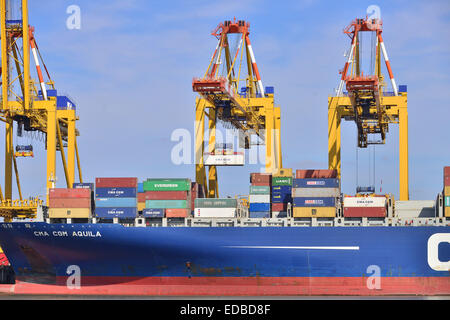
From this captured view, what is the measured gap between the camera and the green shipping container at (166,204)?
153 feet

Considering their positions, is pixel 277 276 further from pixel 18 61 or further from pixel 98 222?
pixel 18 61

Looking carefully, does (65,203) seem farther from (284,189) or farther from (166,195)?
(284,189)

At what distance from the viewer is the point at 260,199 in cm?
4797

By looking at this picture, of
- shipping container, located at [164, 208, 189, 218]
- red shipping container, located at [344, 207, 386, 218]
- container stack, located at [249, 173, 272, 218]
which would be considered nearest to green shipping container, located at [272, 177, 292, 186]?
container stack, located at [249, 173, 272, 218]

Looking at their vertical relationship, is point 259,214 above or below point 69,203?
below

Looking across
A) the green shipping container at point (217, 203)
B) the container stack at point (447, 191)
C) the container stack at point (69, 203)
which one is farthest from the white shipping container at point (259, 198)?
the container stack at point (447, 191)

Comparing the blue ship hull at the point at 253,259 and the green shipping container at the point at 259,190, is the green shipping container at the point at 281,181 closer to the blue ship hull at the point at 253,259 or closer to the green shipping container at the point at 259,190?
the green shipping container at the point at 259,190

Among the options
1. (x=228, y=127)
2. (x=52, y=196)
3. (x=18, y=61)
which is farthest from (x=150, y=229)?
(x=18, y=61)

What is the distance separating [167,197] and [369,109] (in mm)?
17508

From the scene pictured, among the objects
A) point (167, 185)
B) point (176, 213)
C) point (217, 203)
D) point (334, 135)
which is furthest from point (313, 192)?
point (334, 135)

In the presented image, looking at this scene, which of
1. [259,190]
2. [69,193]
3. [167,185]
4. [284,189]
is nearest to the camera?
[167,185]

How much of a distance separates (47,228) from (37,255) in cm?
234

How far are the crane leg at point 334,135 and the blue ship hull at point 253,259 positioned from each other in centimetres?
1155

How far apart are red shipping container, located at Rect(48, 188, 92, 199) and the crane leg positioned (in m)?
20.2
